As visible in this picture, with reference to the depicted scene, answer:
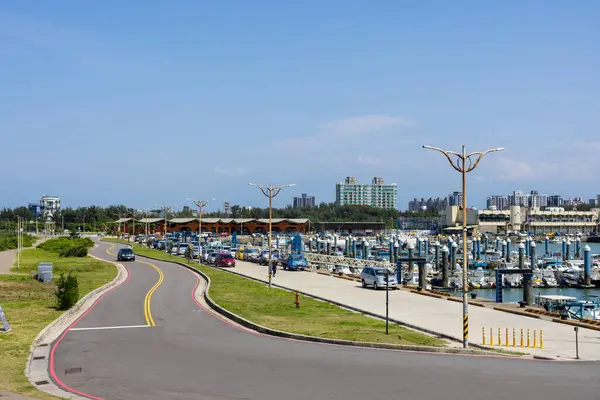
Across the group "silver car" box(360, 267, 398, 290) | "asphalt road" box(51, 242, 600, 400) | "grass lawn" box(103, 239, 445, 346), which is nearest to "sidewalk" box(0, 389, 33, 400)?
"asphalt road" box(51, 242, 600, 400)

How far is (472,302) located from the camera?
41094 mm

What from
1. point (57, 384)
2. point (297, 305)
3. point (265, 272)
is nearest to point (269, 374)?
point (57, 384)

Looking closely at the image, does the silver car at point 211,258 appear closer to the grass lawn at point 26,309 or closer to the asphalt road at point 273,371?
the grass lawn at point 26,309

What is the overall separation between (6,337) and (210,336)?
27.4 feet

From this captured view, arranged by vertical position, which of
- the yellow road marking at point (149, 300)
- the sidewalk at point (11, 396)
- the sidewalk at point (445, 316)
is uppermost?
the sidewalk at point (11, 396)

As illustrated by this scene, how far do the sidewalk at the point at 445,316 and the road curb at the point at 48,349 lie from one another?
15.7 meters

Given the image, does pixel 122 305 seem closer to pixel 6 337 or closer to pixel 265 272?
pixel 6 337

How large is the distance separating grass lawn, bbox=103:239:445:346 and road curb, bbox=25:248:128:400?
25.8 ft

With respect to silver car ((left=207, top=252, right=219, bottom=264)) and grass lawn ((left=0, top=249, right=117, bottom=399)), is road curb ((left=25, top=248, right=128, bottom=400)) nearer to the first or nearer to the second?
grass lawn ((left=0, top=249, right=117, bottom=399))

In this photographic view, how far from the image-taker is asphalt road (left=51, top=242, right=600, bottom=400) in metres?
18.0

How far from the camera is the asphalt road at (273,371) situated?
18.0m

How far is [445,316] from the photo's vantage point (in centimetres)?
3522

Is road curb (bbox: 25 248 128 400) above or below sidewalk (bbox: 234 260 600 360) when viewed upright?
above

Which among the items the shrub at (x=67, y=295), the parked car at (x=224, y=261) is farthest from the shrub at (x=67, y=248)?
the shrub at (x=67, y=295)
